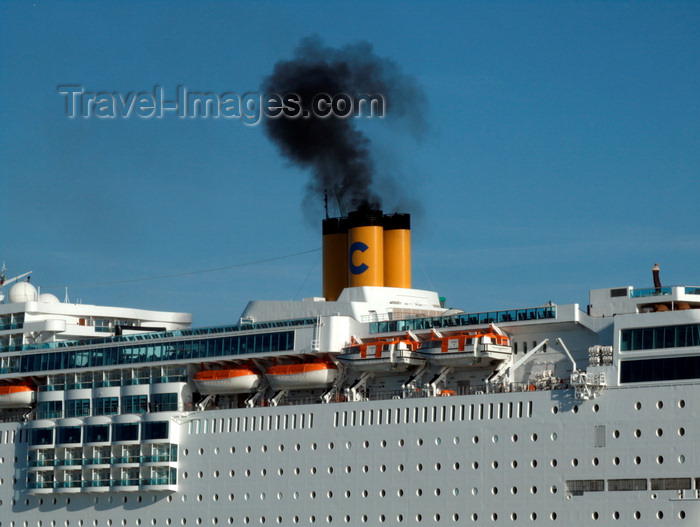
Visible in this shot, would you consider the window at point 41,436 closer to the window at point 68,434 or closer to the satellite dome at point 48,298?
the window at point 68,434

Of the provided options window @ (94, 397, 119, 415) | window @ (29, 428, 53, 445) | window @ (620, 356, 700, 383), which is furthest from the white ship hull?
window @ (94, 397, 119, 415)

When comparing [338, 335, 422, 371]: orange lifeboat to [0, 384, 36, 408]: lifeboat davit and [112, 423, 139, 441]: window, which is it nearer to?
[112, 423, 139, 441]: window

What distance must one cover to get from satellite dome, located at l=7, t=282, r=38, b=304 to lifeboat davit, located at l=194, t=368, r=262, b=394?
1524 cm

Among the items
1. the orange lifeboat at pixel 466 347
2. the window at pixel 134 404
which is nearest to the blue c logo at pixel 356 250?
the orange lifeboat at pixel 466 347

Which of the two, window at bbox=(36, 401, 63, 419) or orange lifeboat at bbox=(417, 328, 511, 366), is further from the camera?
window at bbox=(36, 401, 63, 419)

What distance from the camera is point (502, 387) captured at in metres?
47.8

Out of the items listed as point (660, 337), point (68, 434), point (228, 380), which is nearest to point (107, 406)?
point (68, 434)

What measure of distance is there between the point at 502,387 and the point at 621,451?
19.0 feet

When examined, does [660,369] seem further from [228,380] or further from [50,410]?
[50,410]

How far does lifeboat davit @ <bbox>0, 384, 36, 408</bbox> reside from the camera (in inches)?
2454

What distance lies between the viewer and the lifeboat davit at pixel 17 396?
6234 centimetres

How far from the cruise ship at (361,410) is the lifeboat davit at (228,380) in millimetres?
93

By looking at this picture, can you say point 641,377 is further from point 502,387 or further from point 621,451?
point 502,387

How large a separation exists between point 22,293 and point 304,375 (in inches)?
829
